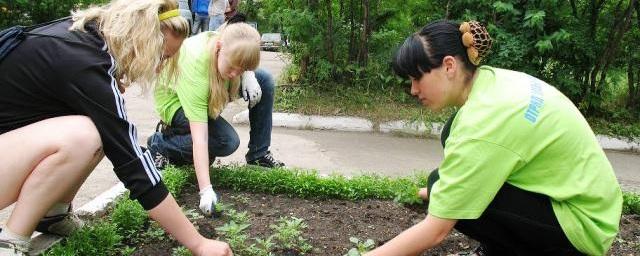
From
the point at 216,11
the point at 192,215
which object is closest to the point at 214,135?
the point at 192,215

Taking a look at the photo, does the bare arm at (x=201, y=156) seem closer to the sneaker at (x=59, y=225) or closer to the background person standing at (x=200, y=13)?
the sneaker at (x=59, y=225)

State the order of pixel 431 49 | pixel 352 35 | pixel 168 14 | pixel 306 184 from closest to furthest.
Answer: pixel 431 49 < pixel 168 14 < pixel 306 184 < pixel 352 35

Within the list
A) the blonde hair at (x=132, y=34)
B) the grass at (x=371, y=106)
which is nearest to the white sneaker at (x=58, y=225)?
the blonde hair at (x=132, y=34)

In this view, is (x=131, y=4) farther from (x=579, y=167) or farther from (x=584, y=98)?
Answer: (x=584, y=98)

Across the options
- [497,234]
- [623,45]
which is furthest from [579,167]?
[623,45]

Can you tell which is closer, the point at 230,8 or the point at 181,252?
the point at 181,252

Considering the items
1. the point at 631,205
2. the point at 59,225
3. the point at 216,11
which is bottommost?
the point at 631,205

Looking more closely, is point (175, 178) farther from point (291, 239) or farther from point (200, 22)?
point (200, 22)

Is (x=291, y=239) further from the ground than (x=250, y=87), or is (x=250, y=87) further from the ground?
(x=250, y=87)

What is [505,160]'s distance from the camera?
68.8 inches

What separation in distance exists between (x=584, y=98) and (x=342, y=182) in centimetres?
343

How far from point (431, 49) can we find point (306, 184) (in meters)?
1.60

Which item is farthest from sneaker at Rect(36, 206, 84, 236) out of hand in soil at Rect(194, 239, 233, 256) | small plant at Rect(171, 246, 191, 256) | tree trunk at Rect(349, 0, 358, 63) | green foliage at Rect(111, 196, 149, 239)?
tree trunk at Rect(349, 0, 358, 63)

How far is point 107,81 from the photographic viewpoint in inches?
78.9
